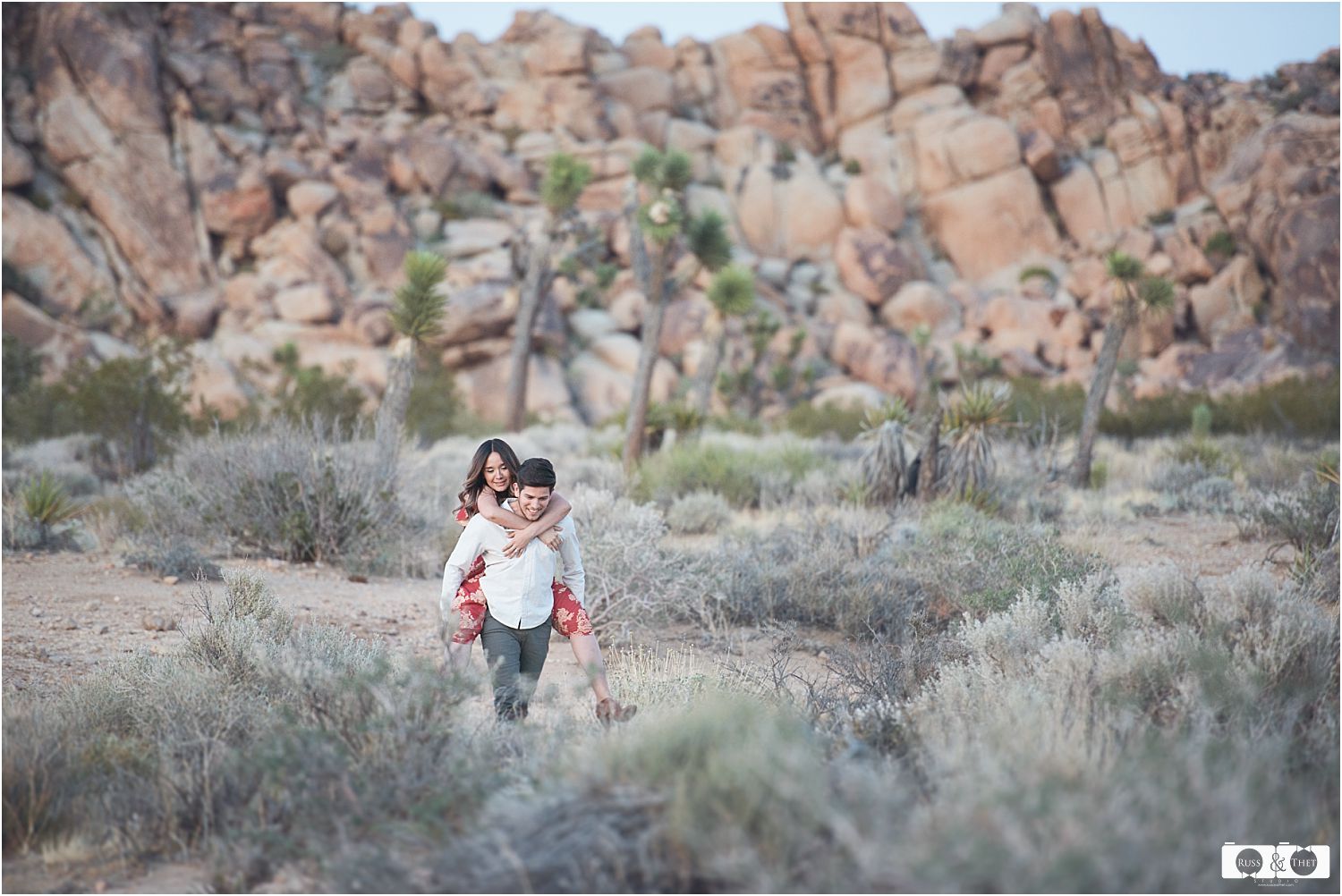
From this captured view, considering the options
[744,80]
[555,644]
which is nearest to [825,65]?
[744,80]

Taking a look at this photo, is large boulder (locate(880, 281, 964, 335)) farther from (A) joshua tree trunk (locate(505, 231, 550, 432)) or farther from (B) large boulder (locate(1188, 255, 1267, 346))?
(A) joshua tree trunk (locate(505, 231, 550, 432))

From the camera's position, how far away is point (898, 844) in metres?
2.66


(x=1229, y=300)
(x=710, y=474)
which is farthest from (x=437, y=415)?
(x=1229, y=300)

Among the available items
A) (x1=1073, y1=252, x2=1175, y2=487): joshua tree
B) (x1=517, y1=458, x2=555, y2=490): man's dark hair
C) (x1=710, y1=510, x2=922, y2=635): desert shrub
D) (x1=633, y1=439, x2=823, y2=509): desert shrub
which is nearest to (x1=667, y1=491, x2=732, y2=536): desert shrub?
(x1=633, y1=439, x2=823, y2=509): desert shrub

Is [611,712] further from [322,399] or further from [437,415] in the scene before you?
[437,415]

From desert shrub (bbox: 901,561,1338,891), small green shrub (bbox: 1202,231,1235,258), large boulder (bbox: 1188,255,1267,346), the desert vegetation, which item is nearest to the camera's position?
desert shrub (bbox: 901,561,1338,891)

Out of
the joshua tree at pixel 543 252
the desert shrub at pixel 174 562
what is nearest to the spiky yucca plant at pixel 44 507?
the desert shrub at pixel 174 562

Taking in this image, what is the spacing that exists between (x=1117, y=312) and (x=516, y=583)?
14738 mm

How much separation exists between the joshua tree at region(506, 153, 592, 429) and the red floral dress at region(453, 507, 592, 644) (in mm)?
19908

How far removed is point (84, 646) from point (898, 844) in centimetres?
588

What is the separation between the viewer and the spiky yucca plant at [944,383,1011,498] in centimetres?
1280

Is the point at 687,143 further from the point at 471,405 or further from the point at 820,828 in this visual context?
the point at 820,828

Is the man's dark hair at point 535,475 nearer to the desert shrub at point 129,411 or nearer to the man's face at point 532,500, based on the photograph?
the man's face at point 532,500

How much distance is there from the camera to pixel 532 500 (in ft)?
16.5
